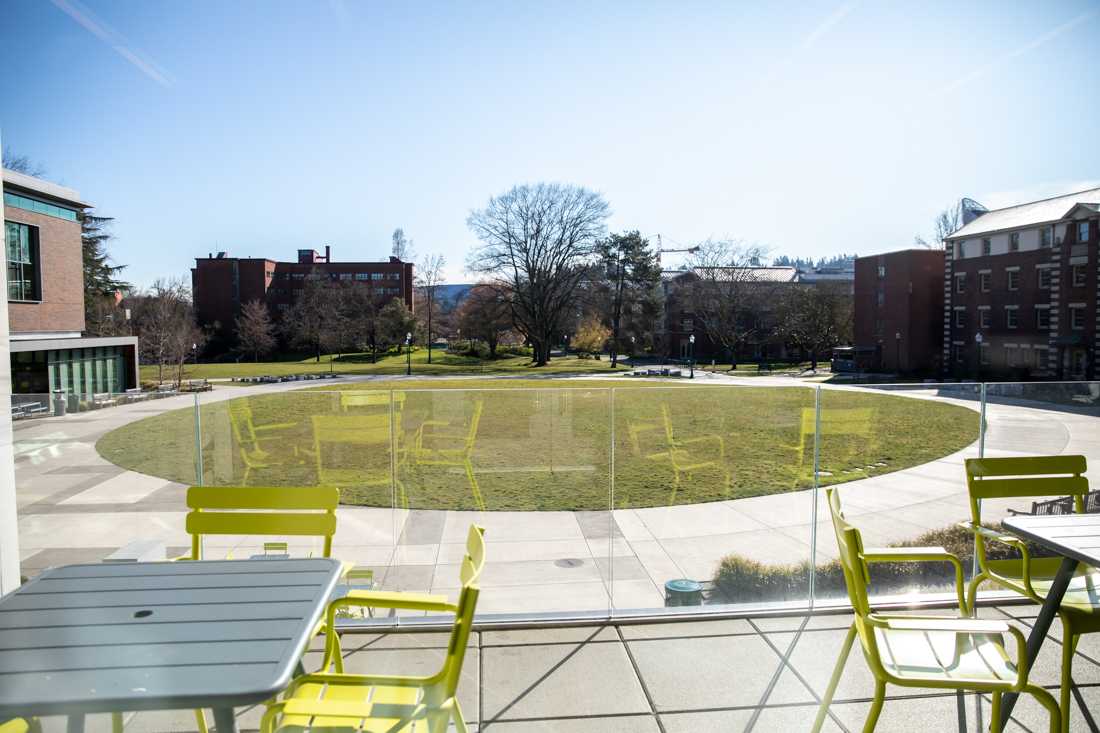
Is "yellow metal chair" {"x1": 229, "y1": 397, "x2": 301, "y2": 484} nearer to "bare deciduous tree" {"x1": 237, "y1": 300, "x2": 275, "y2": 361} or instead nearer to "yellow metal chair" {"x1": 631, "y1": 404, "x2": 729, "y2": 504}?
"yellow metal chair" {"x1": 631, "y1": 404, "x2": 729, "y2": 504}

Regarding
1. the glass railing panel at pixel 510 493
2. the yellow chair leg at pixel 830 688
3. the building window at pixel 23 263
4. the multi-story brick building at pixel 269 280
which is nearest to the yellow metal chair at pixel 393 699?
the yellow chair leg at pixel 830 688

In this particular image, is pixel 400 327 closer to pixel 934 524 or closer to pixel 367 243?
pixel 367 243

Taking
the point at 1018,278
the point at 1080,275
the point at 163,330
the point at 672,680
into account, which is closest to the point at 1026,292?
the point at 1018,278

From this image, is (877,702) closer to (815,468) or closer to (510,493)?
(815,468)

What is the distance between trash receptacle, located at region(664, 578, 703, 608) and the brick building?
43.9 meters

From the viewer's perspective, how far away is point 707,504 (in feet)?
16.3

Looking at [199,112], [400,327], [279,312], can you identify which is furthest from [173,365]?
[199,112]

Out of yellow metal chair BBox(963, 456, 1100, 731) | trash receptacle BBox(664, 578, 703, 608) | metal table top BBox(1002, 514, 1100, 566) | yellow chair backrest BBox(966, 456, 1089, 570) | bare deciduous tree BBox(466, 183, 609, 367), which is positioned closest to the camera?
metal table top BBox(1002, 514, 1100, 566)

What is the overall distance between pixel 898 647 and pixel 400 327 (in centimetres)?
5707

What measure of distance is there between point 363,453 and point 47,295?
24.5 m

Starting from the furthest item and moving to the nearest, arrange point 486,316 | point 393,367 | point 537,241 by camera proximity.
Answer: point 486,316
point 537,241
point 393,367

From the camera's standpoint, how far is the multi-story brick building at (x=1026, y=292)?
3397 cm

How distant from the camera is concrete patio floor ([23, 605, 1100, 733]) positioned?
2.89 metres

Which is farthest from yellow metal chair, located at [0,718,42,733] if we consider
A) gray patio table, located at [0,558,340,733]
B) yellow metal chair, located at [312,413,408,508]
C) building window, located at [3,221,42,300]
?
building window, located at [3,221,42,300]
